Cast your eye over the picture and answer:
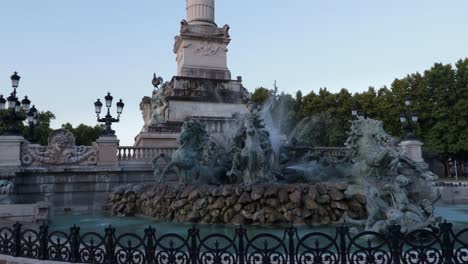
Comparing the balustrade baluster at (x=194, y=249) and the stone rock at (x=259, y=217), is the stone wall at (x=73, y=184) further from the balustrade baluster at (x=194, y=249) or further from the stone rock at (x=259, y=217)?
the balustrade baluster at (x=194, y=249)

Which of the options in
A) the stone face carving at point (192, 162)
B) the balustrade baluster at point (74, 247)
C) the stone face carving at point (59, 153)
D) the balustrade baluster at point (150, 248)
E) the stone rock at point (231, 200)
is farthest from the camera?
the stone face carving at point (59, 153)

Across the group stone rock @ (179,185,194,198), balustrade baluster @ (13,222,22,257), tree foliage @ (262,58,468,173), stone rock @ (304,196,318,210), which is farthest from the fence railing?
tree foliage @ (262,58,468,173)

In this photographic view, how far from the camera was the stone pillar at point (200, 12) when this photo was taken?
23.9 metres

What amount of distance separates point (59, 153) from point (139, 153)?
3.27m

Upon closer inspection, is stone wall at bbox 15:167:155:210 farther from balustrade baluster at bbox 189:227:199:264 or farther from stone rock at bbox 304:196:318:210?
balustrade baluster at bbox 189:227:199:264

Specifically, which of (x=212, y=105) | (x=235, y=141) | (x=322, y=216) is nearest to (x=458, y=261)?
(x=322, y=216)

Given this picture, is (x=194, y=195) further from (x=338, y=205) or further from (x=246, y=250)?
(x=246, y=250)

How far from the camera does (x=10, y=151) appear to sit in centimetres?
1503

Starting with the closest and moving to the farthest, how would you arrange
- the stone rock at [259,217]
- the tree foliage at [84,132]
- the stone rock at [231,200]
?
1. the stone rock at [259,217]
2. the stone rock at [231,200]
3. the tree foliage at [84,132]

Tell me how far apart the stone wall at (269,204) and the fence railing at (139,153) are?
286 inches

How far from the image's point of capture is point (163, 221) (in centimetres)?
1074

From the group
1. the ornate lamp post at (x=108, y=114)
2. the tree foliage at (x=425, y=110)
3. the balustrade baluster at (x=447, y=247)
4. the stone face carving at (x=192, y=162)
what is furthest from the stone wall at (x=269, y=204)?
the tree foliage at (x=425, y=110)

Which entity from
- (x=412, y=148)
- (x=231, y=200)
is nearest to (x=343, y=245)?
(x=231, y=200)

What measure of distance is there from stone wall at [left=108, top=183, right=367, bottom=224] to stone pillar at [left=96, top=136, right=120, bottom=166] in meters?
6.88
